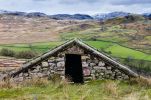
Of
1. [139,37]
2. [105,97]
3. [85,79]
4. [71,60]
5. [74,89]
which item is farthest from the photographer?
[139,37]

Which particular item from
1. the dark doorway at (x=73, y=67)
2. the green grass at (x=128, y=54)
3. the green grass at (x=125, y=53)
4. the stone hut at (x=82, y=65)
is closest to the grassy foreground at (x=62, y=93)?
the stone hut at (x=82, y=65)

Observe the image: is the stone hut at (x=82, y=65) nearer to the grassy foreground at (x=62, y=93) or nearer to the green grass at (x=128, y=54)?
the grassy foreground at (x=62, y=93)

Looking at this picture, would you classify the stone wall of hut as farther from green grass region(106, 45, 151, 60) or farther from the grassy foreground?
green grass region(106, 45, 151, 60)

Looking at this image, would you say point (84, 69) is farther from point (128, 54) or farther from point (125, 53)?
point (125, 53)

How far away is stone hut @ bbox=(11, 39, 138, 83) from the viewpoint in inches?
639

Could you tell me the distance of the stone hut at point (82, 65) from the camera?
53.3ft

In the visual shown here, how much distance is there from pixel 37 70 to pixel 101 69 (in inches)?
99.8

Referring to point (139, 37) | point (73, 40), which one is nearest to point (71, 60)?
point (73, 40)

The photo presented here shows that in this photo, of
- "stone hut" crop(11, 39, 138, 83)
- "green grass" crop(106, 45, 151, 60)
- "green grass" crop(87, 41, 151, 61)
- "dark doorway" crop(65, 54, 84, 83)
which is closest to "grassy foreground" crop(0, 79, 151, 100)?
"stone hut" crop(11, 39, 138, 83)

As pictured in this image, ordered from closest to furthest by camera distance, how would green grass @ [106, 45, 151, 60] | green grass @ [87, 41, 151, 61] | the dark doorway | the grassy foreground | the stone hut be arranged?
the grassy foreground → the stone hut → the dark doorway → green grass @ [106, 45, 151, 60] → green grass @ [87, 41, 151, 61]

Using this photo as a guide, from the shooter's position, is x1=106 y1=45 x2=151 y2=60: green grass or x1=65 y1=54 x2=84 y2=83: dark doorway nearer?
x1=65 y1=54 x2=84 y2=83: dark doorway

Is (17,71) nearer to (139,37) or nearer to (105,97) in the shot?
(105,97)

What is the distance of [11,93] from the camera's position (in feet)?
36.6

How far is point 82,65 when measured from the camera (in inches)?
649
